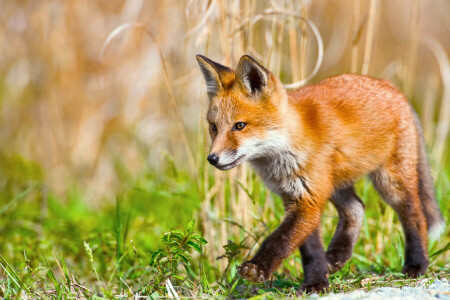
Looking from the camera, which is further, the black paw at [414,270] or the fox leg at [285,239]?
the black paw at [414,270]

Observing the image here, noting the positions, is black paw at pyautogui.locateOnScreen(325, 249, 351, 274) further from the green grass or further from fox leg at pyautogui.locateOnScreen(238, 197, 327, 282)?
fox leg at pyautogui.locateOnScreen(238, 197, 327, 282)

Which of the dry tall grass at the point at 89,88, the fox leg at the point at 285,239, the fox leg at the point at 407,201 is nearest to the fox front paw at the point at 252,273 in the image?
the fox leg at the point at 285,239

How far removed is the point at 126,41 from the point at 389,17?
6910mm

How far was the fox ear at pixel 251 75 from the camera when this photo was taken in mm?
3250

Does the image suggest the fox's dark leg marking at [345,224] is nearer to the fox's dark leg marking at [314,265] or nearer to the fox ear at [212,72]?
the fox's dark leg marking at [314,265]

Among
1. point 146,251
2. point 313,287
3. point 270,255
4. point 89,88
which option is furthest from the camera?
point 89,88

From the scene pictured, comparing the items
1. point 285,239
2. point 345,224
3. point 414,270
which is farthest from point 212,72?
point 414,270

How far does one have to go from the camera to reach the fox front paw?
297 centimetres

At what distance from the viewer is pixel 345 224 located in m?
3.93

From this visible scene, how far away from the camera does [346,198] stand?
13.1ft

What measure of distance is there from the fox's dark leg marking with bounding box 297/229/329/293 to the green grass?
90 mm

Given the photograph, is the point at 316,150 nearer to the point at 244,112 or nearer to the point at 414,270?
the point at 244,112

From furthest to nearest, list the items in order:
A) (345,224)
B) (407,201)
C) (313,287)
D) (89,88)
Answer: (89,88)
(345,224)
(407,201)
(313,287)

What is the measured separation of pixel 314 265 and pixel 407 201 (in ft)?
3.12
